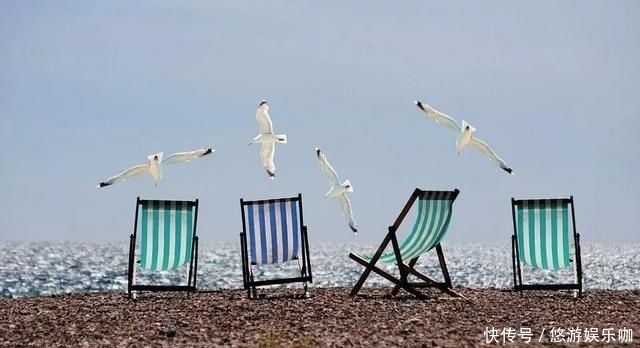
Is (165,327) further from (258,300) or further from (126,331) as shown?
(258,300)

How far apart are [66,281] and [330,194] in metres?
17.1

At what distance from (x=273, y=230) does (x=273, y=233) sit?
31 mm

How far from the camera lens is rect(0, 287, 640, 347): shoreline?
6945mm

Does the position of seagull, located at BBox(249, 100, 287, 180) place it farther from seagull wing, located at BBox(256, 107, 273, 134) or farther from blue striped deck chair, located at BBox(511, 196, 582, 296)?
blue striped deck chair, located at BBox(511, 196, 582, 296)

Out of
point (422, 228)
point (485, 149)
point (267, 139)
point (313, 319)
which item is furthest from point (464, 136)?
point (313, 319)

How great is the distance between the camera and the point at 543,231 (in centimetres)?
994

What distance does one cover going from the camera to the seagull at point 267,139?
9.63m

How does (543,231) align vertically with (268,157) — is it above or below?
below

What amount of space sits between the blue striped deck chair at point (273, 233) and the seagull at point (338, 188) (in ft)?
1.22

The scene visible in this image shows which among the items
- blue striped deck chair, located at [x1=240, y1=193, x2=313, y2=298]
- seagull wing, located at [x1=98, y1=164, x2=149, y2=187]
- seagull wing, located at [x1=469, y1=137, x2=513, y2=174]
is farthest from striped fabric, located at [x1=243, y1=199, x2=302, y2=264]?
seagull wing, located at [x1=469, y1=137, x2=513, y2=174]

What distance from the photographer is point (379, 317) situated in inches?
314

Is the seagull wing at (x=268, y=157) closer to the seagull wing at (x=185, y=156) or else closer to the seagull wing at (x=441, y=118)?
the seagull wing at (x=185, y=156)

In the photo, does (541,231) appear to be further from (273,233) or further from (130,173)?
(130,173)

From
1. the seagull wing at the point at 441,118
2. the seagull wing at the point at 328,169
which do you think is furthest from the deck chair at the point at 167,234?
the seagull wing at the point at 441,118
